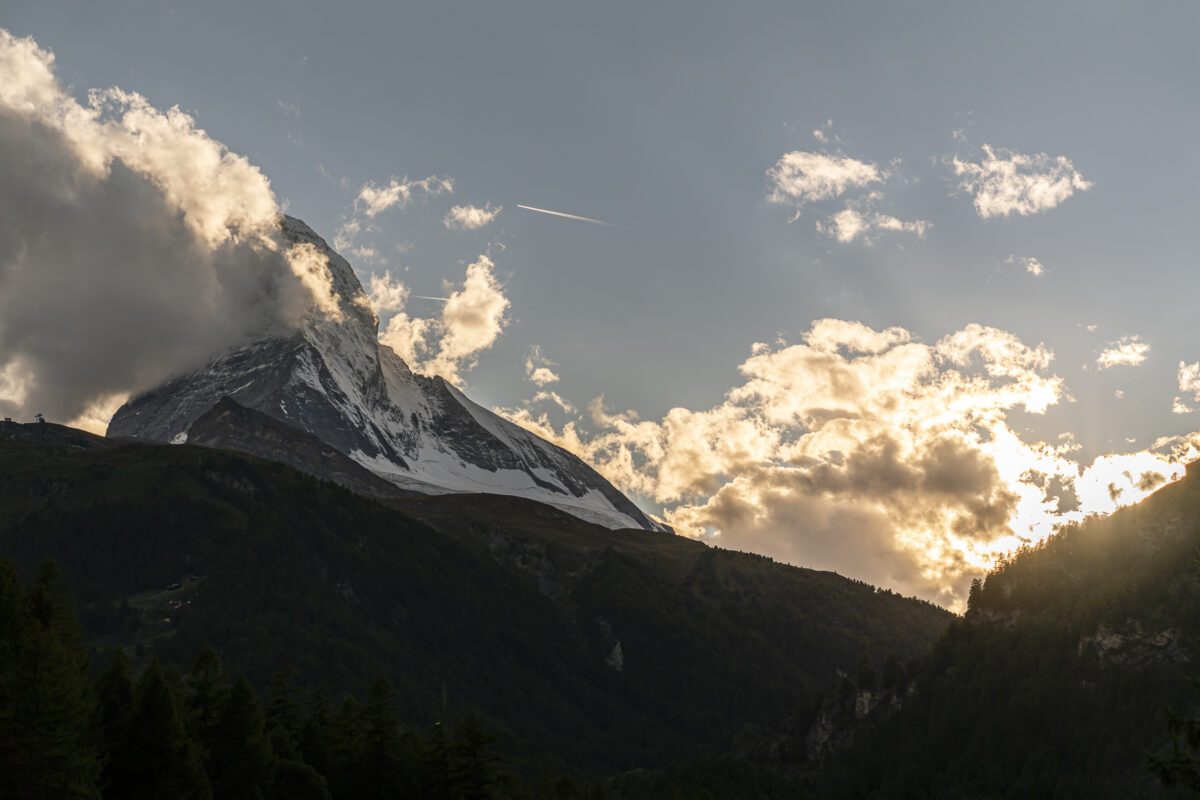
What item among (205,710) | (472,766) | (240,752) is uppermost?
(205,710)

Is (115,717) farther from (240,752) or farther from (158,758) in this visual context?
(240,752)

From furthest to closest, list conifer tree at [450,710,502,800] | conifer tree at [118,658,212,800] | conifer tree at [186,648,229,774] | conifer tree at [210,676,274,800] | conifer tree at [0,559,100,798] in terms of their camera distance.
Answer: conifer tree at [450,710,502,800], conifer tree at [186,648,229,774], conifer tree at [210,676,274,800], conifer tree at [118,658,212,800], conifer tree at [0,559,100,798]

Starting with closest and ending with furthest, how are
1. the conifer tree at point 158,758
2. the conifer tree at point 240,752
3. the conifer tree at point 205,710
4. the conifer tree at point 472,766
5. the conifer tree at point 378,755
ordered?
1. the conifer tree at point 158,758
2. the conifer tree at point 240,752
3. the conifer tree at point 205,710
4. the conifer tree at point 472,766
5. the conifer tree at point 378,755

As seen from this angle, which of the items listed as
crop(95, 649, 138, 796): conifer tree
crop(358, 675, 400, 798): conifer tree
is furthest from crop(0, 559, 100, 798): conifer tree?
crop(358, 675, 400, 798): conifer tree

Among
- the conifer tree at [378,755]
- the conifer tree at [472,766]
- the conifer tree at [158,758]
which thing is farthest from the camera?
the conifer tree at [378,755]

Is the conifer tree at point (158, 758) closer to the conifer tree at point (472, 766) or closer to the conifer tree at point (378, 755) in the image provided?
the conifer tree at point (378, 755)

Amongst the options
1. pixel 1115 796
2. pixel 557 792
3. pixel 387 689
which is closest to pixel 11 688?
pixel 387 689

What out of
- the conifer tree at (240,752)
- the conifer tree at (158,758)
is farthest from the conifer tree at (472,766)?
the conifer tree at (158,758)

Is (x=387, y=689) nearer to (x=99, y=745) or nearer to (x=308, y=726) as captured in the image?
(x=308, y=726)

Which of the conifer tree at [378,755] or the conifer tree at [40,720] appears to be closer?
the conifer tree at [40,720]

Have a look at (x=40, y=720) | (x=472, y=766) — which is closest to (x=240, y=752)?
(x=472, y=766)

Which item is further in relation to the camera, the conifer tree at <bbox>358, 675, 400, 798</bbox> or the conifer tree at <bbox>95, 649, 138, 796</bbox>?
the conifer tree at <bbox>358, 675, 400, 798</bbox>

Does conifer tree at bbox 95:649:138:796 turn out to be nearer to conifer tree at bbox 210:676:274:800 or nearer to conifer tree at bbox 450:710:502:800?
conifer tree at bbox 210:676:274:800

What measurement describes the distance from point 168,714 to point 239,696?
11443 millimetres
